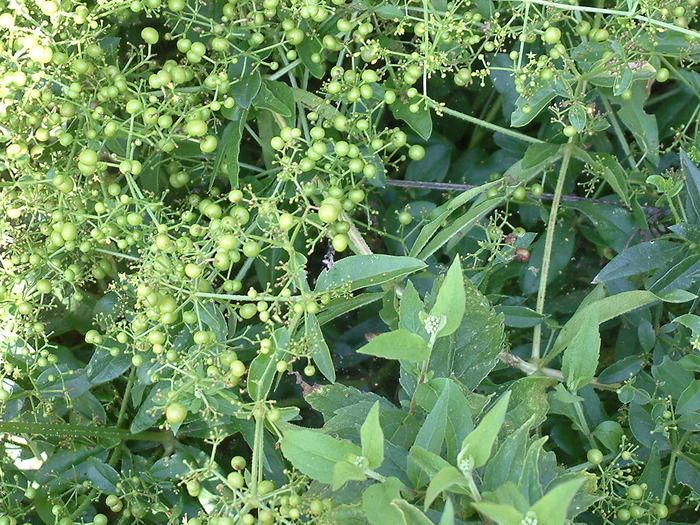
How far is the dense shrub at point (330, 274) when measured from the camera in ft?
6.18

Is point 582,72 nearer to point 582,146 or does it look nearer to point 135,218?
point 582,146

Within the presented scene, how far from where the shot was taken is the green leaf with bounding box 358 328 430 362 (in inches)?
67.4

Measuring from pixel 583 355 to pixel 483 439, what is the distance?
0.57 metres

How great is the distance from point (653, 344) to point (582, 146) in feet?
2.28

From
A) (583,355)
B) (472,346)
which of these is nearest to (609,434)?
(583,355)

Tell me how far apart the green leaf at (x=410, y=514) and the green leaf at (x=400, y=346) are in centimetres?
31

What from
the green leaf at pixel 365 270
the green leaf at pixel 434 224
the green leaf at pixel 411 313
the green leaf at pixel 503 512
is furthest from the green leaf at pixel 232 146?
the green leaf at pixel 503 512

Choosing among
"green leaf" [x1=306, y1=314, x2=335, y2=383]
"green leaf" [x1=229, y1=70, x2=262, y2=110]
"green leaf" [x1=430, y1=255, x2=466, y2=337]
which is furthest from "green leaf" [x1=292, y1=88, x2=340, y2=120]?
"green leaf" [x1=430, y1=255, x2=466, y2=337]

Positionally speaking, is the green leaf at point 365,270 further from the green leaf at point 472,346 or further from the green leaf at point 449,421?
Answer: the green leaf at point 449,421

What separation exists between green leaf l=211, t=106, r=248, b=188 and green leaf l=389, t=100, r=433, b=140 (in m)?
0.45

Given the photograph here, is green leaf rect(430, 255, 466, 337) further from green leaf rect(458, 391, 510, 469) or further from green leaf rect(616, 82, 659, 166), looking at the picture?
green leaf rect(616, 82, 659, 166)

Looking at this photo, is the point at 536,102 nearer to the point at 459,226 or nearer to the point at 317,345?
the point at 459,226

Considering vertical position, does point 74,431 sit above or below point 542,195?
below

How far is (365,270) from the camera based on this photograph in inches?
80.0
